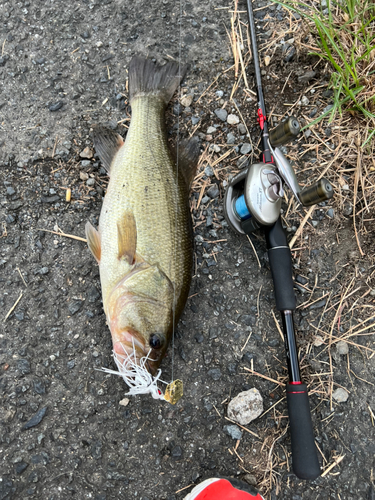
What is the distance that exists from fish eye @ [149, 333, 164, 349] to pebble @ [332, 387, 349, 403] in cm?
147

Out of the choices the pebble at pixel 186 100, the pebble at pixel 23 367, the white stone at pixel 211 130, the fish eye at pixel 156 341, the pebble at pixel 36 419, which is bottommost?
the pebble at pixel 36 419

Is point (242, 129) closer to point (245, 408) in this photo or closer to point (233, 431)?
point (245, 408)

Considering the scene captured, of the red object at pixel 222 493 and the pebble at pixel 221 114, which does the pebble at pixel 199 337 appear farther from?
the pebble at pixel 221 114

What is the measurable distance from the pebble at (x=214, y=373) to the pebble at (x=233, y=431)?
366 millimetres

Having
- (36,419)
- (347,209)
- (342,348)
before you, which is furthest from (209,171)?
(36,419)

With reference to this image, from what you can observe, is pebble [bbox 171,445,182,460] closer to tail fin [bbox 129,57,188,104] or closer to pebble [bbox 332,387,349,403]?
pebble [bbox 332,387,349,403]

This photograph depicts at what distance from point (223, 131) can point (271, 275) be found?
133cm

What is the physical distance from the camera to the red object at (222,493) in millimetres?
2455

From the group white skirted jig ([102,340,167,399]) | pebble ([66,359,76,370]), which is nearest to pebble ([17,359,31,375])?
pebble ([66,359,76,370])

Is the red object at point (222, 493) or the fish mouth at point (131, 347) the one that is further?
the red object at point (222, 493)

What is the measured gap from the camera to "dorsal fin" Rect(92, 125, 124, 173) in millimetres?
2814

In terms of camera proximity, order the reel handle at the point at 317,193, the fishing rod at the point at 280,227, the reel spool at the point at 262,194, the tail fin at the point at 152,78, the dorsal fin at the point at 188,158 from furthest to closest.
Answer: the tail fin at the point at 152,78
the dorsal fin at the point at 188,158
the reel spool at the point at 262,194
the fishing rod at the point at 280,227
the reel handle at the point at 317,193

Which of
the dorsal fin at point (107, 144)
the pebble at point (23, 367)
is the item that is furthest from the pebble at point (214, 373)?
the dorsal fin at point (107, 144)

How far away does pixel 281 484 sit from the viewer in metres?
2.64
